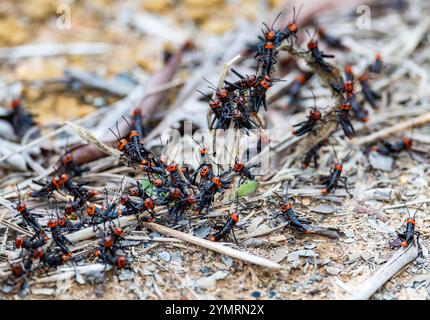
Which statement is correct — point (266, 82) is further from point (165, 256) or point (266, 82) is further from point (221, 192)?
point (165, 256)

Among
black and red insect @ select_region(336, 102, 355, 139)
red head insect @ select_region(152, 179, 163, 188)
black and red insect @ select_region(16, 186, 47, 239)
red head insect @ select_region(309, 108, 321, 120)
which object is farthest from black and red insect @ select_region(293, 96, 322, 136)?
black and red insect @ select_region(16, 186, 47, 239)

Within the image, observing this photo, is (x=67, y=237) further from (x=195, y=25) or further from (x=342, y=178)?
(x=195, y=25)

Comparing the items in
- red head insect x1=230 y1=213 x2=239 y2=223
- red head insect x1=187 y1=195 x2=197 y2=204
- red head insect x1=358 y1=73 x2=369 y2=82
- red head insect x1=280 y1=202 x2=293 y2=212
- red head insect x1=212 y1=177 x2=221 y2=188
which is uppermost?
red head insect x1=358 y1=73 x2=369 y2=82

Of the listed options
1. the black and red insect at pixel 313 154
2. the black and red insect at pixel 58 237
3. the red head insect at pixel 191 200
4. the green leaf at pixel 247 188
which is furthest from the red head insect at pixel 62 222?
the black and red insect at pixel 313 154

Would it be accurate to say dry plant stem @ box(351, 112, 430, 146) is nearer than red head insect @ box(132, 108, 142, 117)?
Yes

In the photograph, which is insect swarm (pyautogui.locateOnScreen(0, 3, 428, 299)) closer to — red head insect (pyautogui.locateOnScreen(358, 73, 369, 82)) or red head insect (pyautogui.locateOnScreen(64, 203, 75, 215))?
red head insect (pyautogui.locateOnScreen(64, 203, 75, 215))

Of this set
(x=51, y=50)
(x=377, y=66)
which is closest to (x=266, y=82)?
(x=377, y=66)

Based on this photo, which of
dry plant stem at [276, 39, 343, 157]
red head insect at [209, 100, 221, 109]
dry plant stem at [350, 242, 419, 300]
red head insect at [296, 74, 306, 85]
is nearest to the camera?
dry plant stem at [350, 242, 419, 300]

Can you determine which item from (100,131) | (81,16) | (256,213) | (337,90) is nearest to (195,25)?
(81,16)
